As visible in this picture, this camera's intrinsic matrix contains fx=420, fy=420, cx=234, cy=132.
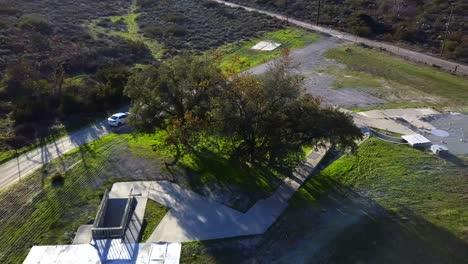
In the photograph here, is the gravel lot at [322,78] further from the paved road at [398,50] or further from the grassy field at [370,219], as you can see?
the grassy field at [370,219]

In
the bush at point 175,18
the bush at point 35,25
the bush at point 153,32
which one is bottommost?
the bush at point 153,32

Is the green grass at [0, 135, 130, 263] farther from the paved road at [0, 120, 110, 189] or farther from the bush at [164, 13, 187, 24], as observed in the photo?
the bush at [164, 13, 187, 24]

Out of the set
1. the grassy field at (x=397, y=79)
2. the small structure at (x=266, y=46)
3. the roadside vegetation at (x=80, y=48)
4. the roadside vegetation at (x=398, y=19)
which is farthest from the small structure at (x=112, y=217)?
the roadside vegetation at (x=398, y=19)

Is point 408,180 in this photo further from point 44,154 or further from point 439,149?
point 44,154

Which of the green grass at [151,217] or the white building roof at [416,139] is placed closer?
the green grass at [151,217]

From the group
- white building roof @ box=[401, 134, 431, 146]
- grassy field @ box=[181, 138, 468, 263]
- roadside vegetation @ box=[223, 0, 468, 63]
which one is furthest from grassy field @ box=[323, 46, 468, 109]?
grassy field @ box=[181, 138, 468, 263]

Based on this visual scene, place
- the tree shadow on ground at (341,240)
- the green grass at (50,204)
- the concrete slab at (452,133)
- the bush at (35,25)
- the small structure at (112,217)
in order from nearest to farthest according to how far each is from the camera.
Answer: the tree shadow on ground at (341,240), the small structure at (112,217), the green grass at (50,204), the concrete slab at (452,133), the bush at (35,25)
